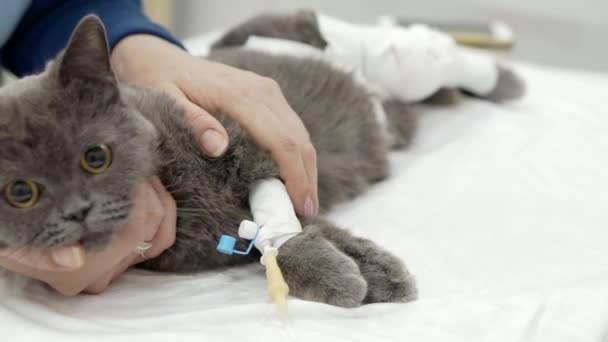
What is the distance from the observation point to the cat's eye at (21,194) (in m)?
0.80

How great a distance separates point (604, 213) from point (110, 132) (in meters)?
0.96

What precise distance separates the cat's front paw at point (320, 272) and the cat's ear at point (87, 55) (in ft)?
1.27

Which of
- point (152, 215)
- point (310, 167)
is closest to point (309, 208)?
point (310, 167)

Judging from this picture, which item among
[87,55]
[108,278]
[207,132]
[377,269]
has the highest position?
[87,55]

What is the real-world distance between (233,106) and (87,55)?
293 millimetres

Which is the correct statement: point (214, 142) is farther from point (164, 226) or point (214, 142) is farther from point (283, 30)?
point (283, 30)

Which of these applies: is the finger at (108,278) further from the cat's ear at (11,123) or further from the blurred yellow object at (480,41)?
the blurred yellow object at (480,41)

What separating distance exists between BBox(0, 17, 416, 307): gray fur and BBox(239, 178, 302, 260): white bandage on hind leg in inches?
0.8

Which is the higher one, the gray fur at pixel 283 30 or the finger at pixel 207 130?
the finger at pixel 207 130

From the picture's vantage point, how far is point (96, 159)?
2.81 feet

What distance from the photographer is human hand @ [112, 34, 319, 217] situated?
1.04 m

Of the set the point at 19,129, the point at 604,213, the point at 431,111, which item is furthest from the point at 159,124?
the point at 431,111

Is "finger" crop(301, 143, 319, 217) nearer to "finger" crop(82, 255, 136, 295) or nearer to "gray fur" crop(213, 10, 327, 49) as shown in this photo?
"finger" crop(82, 255, 136, 295)

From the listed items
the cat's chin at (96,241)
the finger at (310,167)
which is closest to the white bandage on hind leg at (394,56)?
the finger at (310,167)
